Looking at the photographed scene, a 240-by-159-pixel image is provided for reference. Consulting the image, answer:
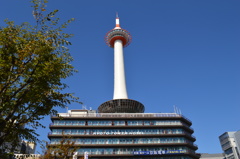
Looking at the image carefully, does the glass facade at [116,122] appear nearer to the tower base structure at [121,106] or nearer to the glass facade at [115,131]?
the glass facade at [115,131]

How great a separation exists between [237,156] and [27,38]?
4296 inches

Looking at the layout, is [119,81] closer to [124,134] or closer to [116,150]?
[124,134]

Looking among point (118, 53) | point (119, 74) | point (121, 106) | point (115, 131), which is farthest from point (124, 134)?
point (118, 53)

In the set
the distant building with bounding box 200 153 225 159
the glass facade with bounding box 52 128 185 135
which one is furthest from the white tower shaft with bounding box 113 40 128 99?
the distant building with bounding box 200 153 225 159

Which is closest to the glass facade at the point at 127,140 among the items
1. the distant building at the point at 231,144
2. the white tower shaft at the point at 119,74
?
the white tower shaft at the point at 119,74

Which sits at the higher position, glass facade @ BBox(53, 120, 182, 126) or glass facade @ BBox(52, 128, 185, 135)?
glass facade @ BBox(53, 120, 182, 126)

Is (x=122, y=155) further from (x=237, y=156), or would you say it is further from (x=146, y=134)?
(x=237, y=156)

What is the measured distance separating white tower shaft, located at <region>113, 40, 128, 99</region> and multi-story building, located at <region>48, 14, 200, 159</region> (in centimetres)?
1698

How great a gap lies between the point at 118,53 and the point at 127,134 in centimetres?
4462

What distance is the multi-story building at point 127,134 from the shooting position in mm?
66312

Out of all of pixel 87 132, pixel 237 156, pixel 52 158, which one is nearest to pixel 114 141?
pixel 87 132

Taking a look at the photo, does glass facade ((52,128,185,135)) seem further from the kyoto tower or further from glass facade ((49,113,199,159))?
the kyoto tower

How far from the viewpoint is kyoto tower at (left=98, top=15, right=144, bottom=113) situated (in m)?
82.8

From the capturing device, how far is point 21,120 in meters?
13.7
